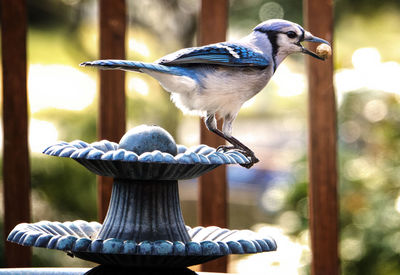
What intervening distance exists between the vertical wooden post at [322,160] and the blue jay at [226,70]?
86cm

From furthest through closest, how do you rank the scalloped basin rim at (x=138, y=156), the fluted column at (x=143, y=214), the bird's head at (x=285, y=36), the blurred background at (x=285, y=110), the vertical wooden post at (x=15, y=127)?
the blurred background at (x=285, y=110), the vertical wooden post at (x=15, y=127), the bird's head at (x=285, y=36), the fluted column at (x=143, y=214), the scalloped basin rim at (x=138, y=156)

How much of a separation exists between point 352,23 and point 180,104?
380 centimetres

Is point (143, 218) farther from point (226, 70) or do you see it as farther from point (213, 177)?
point (213, 177)

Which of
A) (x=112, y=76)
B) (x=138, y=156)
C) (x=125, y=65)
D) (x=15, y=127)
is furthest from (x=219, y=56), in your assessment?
(x=15, y=127)

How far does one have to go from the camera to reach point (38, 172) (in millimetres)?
4625

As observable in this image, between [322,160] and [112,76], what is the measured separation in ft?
3.42

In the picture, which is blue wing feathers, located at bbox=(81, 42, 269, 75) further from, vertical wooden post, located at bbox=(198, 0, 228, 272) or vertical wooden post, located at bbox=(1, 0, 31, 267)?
vertical wooden post, located at bbox=(1, 0, 31, 267)

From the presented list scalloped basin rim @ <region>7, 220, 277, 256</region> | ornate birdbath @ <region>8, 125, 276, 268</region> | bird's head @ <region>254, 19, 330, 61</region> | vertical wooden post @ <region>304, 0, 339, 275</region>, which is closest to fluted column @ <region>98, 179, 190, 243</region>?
ornate birdbath @ <region>8, 125, 276, 268</region>

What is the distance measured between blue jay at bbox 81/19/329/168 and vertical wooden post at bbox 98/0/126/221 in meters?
0.88

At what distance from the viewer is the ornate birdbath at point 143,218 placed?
192 centimetres

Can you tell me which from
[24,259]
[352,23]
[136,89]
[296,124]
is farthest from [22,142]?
[352,23]

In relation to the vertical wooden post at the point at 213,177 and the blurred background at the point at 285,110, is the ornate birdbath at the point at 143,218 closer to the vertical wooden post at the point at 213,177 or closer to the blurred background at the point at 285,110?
the vertical wooden post at the point at 213,177

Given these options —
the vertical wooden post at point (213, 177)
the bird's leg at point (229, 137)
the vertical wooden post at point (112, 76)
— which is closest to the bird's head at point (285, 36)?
the bird's leg at point (229, 137)

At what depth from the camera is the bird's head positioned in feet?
7.58
